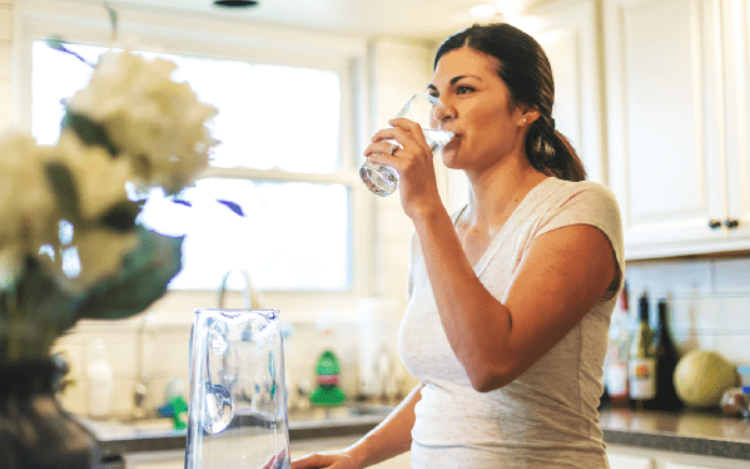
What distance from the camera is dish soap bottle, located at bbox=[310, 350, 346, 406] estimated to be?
3.04 metres

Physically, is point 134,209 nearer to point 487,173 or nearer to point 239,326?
point 239,326

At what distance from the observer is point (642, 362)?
2598 millimetres

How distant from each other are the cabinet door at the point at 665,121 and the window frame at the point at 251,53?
1159mm

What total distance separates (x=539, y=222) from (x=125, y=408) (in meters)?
2.12

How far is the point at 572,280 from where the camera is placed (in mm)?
1014

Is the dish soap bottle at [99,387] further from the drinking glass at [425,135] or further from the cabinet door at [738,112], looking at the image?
the cabinet door at [738,112]

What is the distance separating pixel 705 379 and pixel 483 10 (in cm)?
154

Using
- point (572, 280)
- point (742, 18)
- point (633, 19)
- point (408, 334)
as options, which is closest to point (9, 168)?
point (572, 280)

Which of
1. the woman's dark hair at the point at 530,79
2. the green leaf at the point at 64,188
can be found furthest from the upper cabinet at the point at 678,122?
the green leaf at the point at 64,188

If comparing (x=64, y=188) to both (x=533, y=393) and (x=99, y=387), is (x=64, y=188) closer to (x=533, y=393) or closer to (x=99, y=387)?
(x=533, y=393)

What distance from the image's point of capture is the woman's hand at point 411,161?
3.35 ft

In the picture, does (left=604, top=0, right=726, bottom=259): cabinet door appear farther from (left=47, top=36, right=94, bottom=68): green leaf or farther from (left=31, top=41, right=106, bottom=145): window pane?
(left=47, top=36, right=94, bottom=68): green leaf

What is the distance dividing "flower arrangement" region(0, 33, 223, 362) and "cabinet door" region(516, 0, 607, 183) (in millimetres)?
2219

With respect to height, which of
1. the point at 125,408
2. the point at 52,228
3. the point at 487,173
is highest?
the point at 487,173
